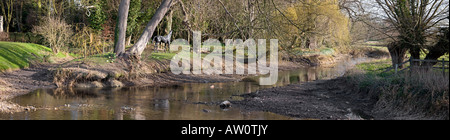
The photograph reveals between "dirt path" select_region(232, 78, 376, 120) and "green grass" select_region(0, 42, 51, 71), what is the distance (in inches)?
438

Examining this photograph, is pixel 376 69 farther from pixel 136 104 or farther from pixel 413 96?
pixel 136 104

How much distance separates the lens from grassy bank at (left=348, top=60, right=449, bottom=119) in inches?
383

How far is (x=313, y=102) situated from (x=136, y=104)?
18.9ft

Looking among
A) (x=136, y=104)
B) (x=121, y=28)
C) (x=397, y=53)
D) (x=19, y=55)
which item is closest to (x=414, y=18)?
(x=397, y=53)

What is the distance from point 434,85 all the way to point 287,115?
3828mm

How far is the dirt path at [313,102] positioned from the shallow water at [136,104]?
0.77 metres

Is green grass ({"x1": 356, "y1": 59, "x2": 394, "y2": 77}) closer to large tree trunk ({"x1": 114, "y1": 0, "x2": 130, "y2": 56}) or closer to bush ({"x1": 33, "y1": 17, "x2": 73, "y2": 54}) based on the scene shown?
large tree trunk ({"x1": 114, "y1": 0, "x2": 130, "y2": 56})

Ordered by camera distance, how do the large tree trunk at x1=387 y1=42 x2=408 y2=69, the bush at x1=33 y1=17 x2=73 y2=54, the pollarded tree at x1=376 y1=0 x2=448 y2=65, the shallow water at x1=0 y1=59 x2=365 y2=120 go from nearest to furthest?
the shallow water at x1=0 y1=59 x2=365 y2=120, the pollarded tree at x1=376 y1=0 x2=448 y2=65, the large tree trunk at x1=387 y1=42 x2=408 y2=69, the bush at x1=33 y1=17 x2=73 y2=54

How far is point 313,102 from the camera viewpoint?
13.2 metres

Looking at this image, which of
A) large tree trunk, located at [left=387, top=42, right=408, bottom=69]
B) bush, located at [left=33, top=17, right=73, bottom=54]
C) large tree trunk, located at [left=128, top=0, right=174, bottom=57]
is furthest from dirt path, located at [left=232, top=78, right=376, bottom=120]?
bush, located at [left=33, top=17, right=73, bottom=54]

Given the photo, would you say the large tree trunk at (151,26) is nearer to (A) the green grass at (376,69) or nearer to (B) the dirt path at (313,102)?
(B) the dirt path at (313,102)
